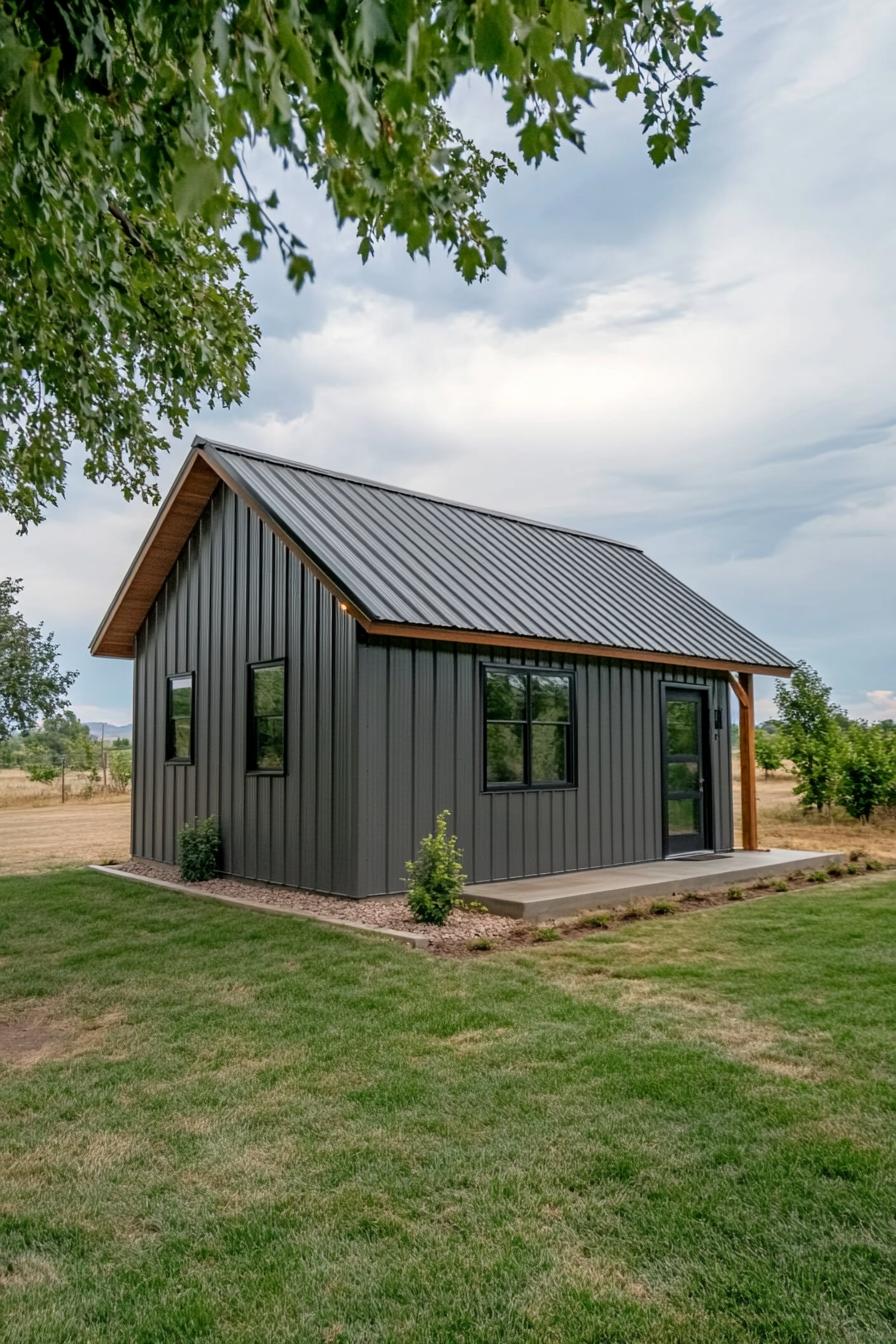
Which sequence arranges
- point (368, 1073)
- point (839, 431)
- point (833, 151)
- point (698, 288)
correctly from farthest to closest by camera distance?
point (839, 431)
point (698, 288)
point (833, 151)
point (368, 1073)

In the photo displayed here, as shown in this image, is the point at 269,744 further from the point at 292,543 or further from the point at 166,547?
Answer: the point at 166,547

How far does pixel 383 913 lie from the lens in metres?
7.74

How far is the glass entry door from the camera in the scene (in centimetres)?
1123

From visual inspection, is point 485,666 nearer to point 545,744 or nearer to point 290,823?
point 545,744

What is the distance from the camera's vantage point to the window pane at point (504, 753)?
927 cm

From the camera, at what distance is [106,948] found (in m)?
6.93

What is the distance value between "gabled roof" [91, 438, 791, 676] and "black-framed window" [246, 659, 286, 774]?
1.66 metres

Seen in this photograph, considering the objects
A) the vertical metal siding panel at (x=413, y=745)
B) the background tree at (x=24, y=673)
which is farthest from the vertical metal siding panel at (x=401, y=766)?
the background tree at (x=24, y=673)

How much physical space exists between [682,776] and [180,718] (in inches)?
259

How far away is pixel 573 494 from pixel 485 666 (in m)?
12.4

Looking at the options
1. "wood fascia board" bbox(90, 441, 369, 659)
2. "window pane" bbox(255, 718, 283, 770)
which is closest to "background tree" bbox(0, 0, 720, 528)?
"wood fascia board" bbox(90, 441, 369, 659)

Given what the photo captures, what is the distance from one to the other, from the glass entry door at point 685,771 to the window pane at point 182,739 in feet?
19.8

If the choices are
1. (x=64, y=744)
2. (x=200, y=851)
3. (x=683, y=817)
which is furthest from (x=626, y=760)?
(x=64, y=744)

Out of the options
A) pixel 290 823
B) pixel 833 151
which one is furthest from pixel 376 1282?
pixel 833 151
